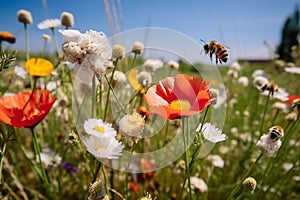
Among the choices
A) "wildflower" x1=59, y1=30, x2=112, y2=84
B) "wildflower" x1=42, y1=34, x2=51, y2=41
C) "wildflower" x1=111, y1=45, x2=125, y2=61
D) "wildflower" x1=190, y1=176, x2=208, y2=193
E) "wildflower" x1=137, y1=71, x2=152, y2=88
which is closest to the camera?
"wildflower" x1=59, y1=30, x2=112, y2=84

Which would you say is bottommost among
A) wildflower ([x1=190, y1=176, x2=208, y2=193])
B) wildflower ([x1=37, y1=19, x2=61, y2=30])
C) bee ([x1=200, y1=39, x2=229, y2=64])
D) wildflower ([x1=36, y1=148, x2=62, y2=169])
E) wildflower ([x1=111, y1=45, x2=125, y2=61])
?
wildflower ([x1=190, y1=176, x2=208, y2=193])

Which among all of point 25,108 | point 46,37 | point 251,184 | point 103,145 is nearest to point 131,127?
point 103,145

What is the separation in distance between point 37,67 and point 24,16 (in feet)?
0.73

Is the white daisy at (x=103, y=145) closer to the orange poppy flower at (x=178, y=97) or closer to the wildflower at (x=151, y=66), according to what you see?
the orange poppy flower at (x=178, y=97)

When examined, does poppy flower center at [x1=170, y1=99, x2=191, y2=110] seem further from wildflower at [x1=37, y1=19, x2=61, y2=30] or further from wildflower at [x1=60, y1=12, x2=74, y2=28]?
wildflower at [x1=37, y1=19, x2=61, y2=30]

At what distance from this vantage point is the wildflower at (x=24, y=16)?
0.89 metres

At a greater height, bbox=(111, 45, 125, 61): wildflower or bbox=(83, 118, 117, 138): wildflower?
bbox=(111, 45, 125, 61): wildflower

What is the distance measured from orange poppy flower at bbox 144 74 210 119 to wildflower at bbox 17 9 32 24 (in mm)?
532

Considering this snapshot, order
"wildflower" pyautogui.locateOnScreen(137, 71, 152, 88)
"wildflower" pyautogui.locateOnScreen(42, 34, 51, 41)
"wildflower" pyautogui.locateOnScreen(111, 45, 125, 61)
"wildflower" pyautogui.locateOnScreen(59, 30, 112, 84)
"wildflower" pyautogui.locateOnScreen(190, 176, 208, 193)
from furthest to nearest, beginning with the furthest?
1. "wildflower" pyautogui.locateOnScreen(42, 34, 51, 41)
2. "wildflower" pyautogui.locateOnScreen(190, 176, 208, 193)
3. "wildflower" pyautogui.locateOnScreen(137, 71, 152, 88)
4. "wildflower" pyautogui.locateOnScreen(111, 45, 125, 61)
5. "wildflower" pyautogui.locateOnScreen(59, 30, 112, 84)

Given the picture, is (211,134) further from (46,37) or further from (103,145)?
(46,37)

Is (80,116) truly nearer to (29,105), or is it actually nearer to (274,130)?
(29,105)

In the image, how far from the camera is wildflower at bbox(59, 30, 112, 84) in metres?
0.42

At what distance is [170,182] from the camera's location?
1.05 m

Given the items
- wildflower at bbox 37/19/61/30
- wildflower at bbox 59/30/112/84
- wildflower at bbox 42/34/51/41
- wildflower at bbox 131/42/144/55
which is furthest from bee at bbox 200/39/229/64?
wildflower at bbox 42/34/51/41
